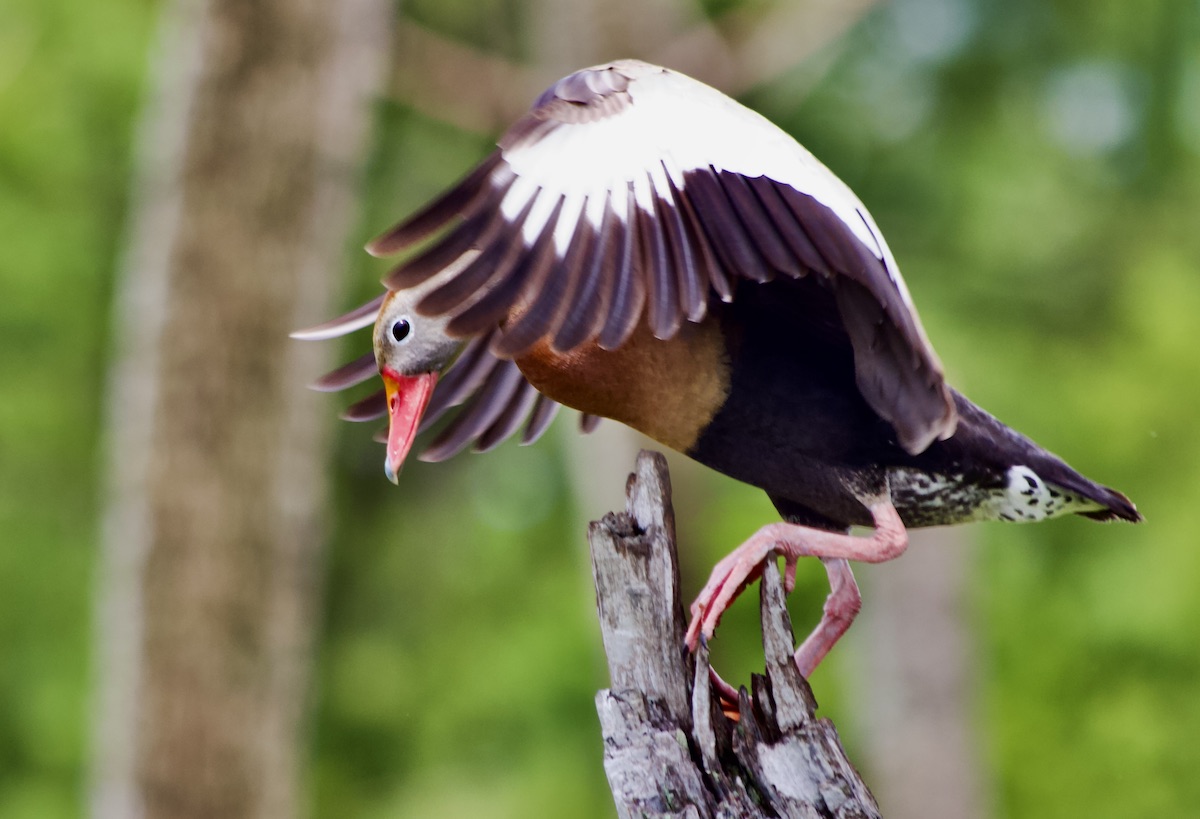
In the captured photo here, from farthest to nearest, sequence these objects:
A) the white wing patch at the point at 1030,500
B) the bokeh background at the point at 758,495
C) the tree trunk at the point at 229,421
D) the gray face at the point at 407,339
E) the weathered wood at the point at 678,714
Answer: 1. the bokeh background at the point at 758,495
2. the tree trunk at the point at 229,421
3. the white wing patch at the point at 1030,500
4. the gray face at the point at 407,339
5. the weathered wood at the point at 678,714

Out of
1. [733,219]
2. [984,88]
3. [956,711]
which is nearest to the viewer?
[733,219]

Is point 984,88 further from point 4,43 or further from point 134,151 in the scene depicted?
point 4,43

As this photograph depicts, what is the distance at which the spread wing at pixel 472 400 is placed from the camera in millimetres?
3055

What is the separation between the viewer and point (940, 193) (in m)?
9.78

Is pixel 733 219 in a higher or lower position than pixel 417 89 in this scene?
lower

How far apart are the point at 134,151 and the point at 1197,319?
6900 millimetres

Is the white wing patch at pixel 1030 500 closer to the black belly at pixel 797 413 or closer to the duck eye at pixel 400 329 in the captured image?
the black belly at pixel 797 413

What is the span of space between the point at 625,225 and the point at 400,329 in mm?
612

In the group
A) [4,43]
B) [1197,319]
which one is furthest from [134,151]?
[1197,319]

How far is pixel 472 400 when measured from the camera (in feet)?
10.5

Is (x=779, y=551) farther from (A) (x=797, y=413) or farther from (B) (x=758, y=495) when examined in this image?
(B) (x=758, y=495)

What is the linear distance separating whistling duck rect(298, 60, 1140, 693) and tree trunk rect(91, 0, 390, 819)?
3.42 meters

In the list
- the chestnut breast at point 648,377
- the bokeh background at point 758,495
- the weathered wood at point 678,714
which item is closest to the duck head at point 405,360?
the chestnut breast at point 648,377

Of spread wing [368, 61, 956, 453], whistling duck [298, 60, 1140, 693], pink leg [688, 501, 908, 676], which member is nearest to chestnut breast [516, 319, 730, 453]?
whistling duck [298, 60, 1140, 693]
